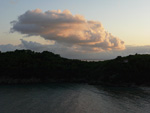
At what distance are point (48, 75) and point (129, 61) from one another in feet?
166

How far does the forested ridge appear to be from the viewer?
87.8 m

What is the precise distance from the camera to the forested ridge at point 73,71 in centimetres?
8775

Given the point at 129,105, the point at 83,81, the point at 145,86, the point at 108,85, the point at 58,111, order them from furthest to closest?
the point at 83,81 < the point at 108,85 < the point at 145,86 < the point at 129,105 < the point at 58,111

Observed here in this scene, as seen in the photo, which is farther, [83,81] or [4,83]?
[83,81]

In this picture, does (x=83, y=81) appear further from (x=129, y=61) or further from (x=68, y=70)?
(x=129, y=61)

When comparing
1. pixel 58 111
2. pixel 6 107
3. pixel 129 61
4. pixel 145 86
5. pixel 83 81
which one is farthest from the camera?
pixel 83 81

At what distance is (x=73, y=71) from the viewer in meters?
106

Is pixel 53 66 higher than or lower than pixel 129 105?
higher

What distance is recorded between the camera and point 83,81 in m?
102

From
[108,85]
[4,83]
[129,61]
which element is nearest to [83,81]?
[108,85]

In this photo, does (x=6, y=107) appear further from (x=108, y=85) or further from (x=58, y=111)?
(x=108, y=85)

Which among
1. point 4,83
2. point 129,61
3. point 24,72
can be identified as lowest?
point 4,83

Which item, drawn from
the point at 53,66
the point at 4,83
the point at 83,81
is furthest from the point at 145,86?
the point at 4,83

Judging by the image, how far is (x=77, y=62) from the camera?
11862 cm
